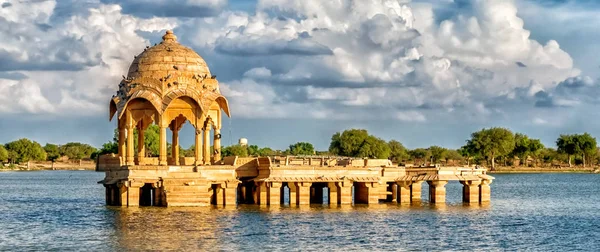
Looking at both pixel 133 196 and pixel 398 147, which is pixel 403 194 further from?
pixel 398 147

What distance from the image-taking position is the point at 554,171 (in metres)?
192

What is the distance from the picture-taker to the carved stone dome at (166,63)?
63.6 metres

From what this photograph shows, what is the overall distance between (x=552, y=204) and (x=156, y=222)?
35.5m

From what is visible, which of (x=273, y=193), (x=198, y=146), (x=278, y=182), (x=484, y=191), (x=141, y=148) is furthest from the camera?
(x=484, y=191)

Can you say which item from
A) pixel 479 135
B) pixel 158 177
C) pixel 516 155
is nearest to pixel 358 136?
pixel 479 135

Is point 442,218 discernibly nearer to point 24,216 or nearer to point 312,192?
point 312,192

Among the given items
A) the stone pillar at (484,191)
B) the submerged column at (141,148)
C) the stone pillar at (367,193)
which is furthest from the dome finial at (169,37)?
the stone pillar at (484,191)

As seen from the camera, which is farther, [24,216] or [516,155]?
[516,155]

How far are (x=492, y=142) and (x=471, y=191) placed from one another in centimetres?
10707

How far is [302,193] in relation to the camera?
209ft

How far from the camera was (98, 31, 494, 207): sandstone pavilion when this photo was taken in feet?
195

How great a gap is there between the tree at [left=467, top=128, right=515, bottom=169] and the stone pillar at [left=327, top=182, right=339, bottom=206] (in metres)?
111

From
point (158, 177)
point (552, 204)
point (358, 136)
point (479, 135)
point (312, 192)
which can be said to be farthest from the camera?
point (479, 135)

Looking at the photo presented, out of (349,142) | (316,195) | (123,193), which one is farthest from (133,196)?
(349,142)
